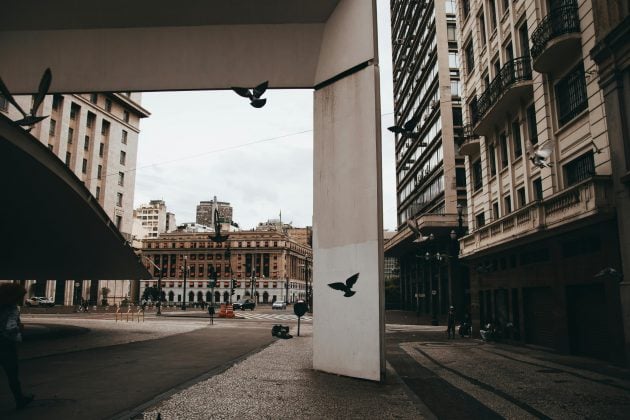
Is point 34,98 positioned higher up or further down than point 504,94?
further down

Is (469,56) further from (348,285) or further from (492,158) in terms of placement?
(348,285)

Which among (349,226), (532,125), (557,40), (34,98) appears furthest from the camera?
(532,125)

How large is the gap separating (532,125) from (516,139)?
69.6 inches

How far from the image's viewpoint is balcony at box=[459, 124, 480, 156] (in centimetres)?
2956

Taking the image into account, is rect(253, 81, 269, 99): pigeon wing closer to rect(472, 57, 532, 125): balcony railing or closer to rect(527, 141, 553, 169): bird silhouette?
rect(527, 141, 553, 169): bird silhouette

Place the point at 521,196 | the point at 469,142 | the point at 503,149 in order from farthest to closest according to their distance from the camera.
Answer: the point at 469,142, the point at 503,149, the point at 521,196

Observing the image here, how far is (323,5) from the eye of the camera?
12.6 meters

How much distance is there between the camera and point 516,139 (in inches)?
961

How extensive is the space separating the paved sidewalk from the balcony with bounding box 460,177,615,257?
28.9ft

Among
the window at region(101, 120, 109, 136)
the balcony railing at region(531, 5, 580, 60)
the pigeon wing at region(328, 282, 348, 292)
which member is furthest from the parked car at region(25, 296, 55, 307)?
the balcony railing at region(531, 5, 580, 60)

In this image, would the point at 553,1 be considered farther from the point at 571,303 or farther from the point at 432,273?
the point at 432,273

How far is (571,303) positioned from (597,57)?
889 cm

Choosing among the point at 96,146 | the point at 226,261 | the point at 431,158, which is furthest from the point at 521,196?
the point at 226,261

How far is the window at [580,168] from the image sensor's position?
17462mm
